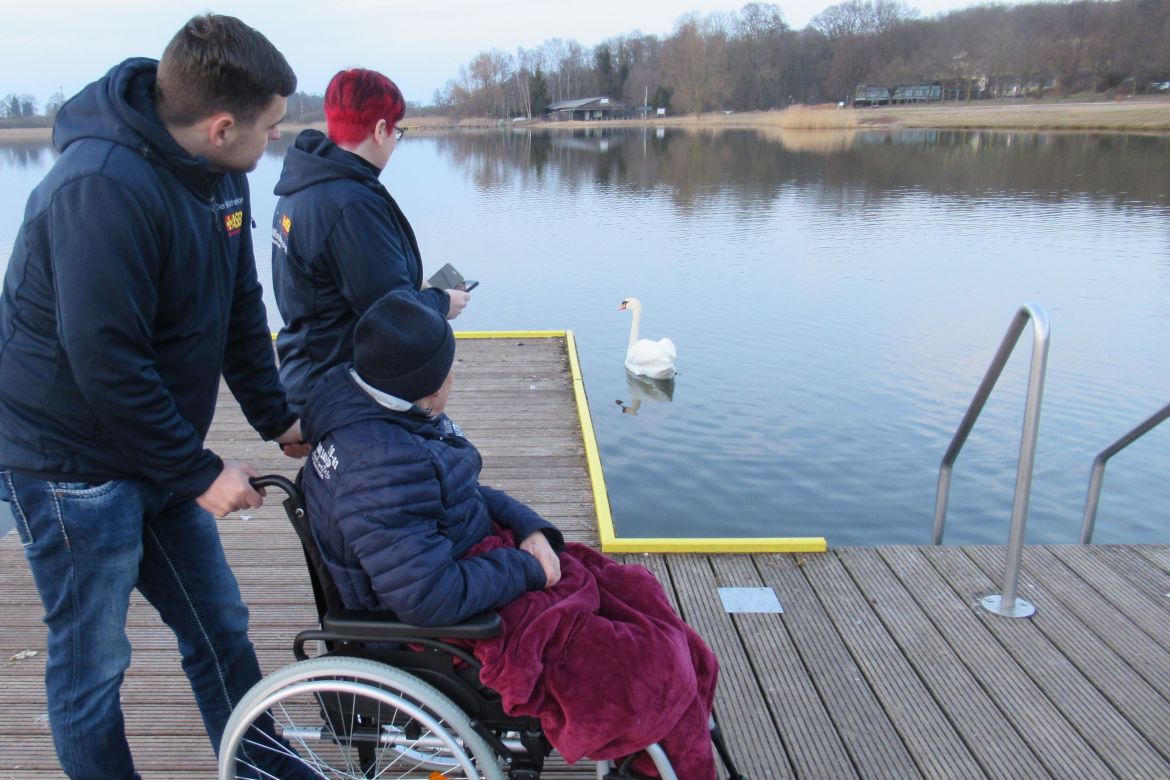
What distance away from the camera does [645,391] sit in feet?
Result: 27.7

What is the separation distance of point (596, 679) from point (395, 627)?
0.39m

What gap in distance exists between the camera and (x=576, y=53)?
106 m

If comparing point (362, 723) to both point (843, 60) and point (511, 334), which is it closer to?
point (511, 334)

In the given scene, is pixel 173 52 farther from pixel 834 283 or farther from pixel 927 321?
pixel 834 283

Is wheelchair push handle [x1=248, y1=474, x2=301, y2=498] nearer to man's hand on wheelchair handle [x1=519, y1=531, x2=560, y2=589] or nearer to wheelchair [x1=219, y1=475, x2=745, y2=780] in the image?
wheelchair [x1=219, y1=475, x2=745, y2=780]

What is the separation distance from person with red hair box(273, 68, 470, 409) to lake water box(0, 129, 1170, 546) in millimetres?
3740

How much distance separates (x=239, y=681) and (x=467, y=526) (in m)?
0.71

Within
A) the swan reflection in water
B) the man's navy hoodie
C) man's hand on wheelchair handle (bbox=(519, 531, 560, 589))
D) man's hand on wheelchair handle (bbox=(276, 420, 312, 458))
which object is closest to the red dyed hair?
the man's navy hoodie

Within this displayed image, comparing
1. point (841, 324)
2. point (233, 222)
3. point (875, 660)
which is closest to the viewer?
point (233, 222)

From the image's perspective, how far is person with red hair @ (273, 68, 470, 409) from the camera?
2.18 metres

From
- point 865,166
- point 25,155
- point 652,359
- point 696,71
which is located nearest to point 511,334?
point 652,359

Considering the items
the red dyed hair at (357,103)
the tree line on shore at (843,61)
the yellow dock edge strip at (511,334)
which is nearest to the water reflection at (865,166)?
the yellow dock edge strip at (511,334)

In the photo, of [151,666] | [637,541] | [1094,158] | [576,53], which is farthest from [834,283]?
[576,53]

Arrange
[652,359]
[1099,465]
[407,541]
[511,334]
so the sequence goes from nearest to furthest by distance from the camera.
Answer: [407,541], [1099,465], [511,334], [652,359]
